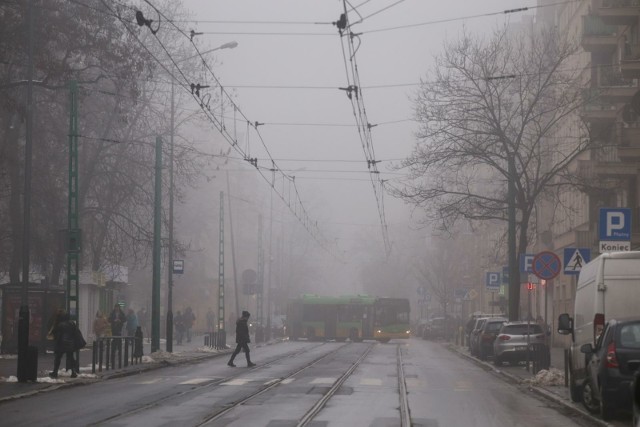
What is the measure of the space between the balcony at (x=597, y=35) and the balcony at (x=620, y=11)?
417 cm

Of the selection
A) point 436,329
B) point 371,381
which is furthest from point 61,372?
point 436,329

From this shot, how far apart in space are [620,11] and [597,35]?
5487 mm

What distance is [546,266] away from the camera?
2967cm

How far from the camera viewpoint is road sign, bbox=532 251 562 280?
29.6 meters

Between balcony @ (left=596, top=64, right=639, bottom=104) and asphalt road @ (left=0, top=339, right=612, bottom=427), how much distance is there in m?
12.1

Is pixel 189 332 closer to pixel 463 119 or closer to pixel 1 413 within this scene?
pixel 463 119

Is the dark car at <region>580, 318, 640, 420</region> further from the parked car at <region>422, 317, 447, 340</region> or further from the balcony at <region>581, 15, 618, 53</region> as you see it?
the parked car at <region>422, 317, 447, 340</region>

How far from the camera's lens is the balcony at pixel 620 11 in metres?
41.1

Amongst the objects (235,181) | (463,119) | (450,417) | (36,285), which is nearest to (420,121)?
(463,119)

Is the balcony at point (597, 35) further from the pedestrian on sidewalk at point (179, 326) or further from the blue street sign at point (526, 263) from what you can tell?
the pedestrian on sidewalk at point (179, 326)

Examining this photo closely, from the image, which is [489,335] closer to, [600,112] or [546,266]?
[600,112]

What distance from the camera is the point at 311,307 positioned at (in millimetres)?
74438

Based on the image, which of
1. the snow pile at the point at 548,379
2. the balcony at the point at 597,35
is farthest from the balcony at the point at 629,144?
the snow pile at the point at 548,379

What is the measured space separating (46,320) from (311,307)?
36.3 meters
